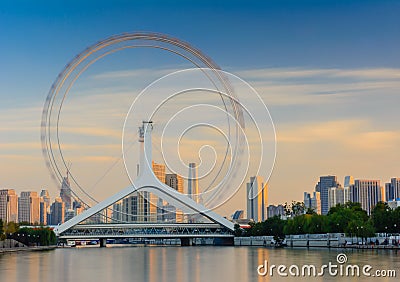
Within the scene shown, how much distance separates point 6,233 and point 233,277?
37.7 metres

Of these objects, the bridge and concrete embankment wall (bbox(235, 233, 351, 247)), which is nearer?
Answer: concrete embankment wall (bbox(235, 233, 351, 247))

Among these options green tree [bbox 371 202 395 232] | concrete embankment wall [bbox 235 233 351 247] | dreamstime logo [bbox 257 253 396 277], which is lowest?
concrete embankment wall [bbox 235 233 351 247]

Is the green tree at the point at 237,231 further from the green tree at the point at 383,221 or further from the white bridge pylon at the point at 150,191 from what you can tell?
the green tree at the point at 383,221

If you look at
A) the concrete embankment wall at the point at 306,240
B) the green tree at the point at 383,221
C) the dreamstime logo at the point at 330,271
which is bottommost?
the concrete embankment wall at the point at 306,240

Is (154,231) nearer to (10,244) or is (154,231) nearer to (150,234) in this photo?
(150,234)

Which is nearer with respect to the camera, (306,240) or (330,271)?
(330,271)

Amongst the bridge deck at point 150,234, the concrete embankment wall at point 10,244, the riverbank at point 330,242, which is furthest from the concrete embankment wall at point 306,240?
the concrete embankment wall at point 10,244

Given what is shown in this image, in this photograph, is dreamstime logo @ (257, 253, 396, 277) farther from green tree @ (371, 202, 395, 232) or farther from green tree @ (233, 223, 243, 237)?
green tree @ (233, 223, 243, 237)

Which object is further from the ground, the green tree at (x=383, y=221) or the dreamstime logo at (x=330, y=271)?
the green tree at (x=383, y=221)

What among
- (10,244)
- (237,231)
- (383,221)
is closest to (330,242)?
(383,221)

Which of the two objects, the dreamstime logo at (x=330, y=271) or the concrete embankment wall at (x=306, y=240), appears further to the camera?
the concrete embankment wall at (x=306, y=240)

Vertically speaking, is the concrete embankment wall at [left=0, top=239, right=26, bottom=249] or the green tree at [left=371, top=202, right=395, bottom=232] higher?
the green tree at [left=371, top=202, right=395, bottom=232]

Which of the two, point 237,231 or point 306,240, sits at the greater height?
point 237,231

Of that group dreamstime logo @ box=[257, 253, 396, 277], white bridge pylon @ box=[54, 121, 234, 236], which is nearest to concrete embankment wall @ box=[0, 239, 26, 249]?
white bridge pylon @ box=[54, 121, 234, 236]
